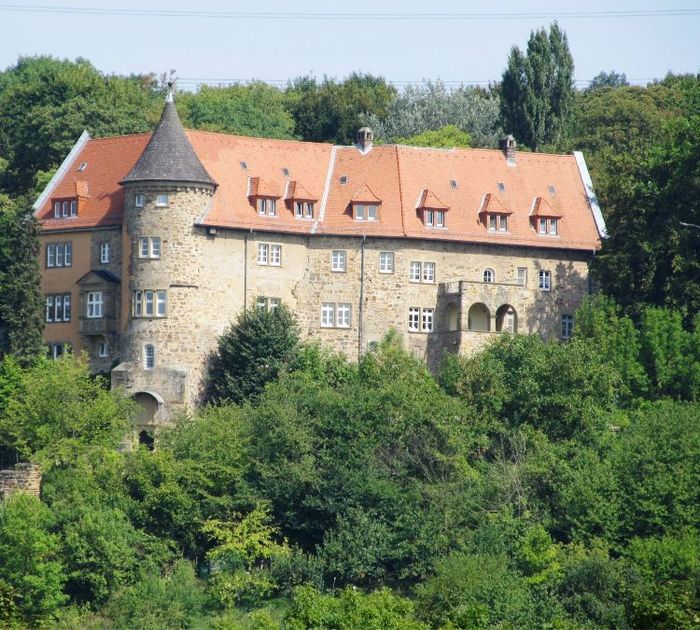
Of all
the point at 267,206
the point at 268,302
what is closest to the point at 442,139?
the point at 267,206

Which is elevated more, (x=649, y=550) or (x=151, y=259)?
(x=151, y=259)

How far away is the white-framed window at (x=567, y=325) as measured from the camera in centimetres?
8731

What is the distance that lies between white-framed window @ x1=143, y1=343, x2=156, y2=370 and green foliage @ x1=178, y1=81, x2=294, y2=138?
25551 millimetres

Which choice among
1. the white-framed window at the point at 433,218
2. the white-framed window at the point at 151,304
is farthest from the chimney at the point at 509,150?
the white-framed window at the point at 151,304

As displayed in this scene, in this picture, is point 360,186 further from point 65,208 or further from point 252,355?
point 65,208

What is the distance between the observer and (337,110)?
10962 cm

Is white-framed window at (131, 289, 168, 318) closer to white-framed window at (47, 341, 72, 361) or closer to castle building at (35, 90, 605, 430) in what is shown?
castle building at (35, 90, 605, 430)

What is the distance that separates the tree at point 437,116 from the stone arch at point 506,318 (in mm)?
18159

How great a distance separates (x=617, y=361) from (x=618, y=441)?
627 centimetres

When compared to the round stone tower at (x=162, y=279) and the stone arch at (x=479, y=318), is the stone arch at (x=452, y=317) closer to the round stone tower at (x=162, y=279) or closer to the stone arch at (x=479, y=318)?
the stone arch at (x=479, y=318)

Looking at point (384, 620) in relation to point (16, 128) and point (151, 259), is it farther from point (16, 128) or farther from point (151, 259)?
point (16, 128)

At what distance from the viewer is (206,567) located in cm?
7206

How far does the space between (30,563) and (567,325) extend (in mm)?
26480

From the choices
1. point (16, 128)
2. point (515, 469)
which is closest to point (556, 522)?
point (515, 469)
